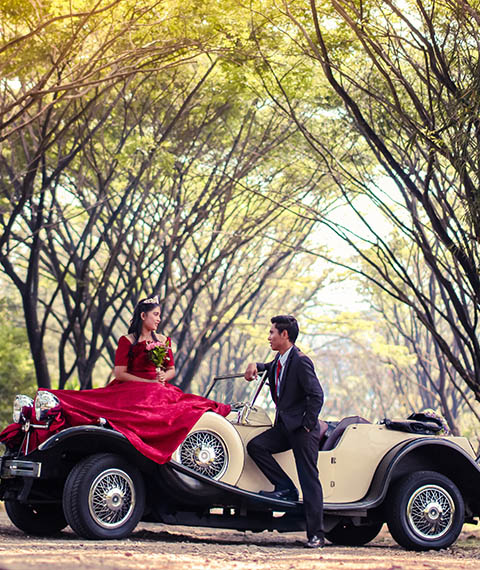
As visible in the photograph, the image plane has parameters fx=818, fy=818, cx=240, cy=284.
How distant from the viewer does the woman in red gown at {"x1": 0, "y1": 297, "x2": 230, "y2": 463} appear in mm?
6012

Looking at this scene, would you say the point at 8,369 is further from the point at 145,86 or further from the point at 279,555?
the point at 279,555

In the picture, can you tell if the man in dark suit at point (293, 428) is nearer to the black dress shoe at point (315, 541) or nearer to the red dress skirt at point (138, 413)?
the black dress shoe at point (315, 541)

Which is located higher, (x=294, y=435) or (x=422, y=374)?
(x=422, y=374)

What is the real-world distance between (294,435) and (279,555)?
103 cm

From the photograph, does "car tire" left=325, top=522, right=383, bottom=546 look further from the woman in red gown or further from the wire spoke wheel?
the woman in red gown

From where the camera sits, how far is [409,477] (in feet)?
22.4

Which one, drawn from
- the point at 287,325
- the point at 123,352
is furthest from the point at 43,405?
the point at 287,325

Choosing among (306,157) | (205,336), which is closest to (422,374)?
(205,336)

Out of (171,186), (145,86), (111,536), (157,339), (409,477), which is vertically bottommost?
(111,536)

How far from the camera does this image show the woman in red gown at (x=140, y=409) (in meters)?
6.01

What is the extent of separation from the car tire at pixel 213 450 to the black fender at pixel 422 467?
2.85 feet

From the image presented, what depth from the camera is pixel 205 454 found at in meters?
6.27

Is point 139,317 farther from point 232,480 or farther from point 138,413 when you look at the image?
point 232,480

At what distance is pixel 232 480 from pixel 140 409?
90 cm
